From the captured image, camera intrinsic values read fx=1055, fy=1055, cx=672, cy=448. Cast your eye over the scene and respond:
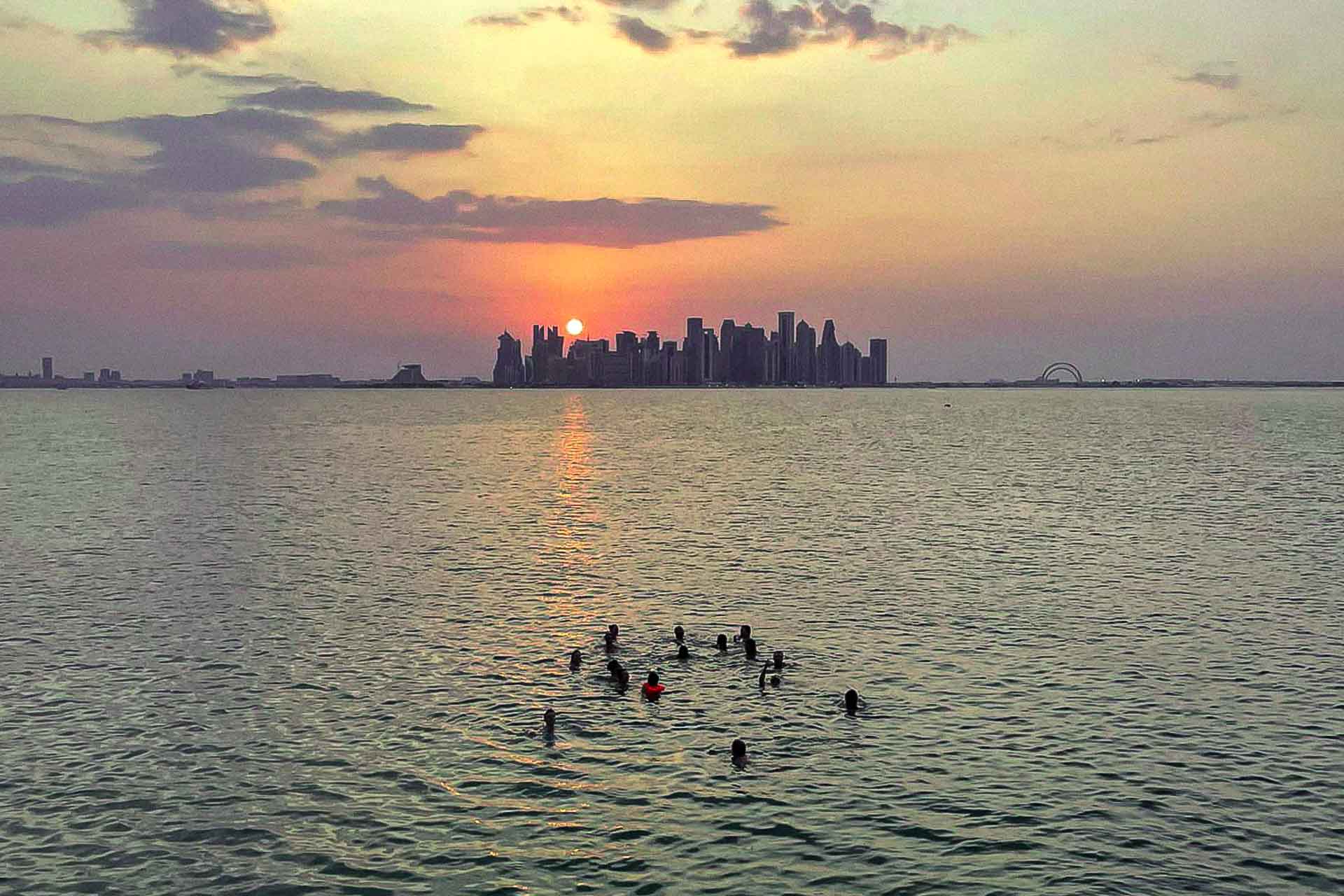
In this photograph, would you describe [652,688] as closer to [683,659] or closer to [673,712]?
[673,712]

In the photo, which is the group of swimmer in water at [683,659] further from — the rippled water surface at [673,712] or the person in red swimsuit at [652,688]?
the rippled water surface at [673,712]

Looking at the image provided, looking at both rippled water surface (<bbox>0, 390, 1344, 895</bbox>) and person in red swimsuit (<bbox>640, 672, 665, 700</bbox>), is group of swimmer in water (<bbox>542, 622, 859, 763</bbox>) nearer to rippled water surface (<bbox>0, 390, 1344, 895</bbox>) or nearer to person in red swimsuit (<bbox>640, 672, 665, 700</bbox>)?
person in red swimsuit (<bbox>640, 672, 665, 700</bbox>)

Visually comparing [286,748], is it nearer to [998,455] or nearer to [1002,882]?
[1002,882]

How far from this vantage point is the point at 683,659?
42312 millimetres

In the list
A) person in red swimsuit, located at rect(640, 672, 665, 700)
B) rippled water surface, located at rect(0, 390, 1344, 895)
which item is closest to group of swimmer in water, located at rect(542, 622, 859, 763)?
person in red swimsuit, located at rect(640, 672, 665, 700)

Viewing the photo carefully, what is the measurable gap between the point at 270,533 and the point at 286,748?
51266mm

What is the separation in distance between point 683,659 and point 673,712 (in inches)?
232

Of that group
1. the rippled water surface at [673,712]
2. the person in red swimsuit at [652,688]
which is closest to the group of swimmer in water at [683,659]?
the person in red swimsuit at [652,688]

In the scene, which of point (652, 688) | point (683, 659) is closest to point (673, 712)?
point (652, 688)

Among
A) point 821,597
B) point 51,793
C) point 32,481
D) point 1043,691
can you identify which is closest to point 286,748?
point 51,793

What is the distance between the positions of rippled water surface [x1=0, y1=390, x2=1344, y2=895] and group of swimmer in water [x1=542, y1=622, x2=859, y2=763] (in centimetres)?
52

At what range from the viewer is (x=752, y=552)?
7125cm

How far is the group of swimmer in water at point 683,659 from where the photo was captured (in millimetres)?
34281

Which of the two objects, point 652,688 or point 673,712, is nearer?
point 673,712
